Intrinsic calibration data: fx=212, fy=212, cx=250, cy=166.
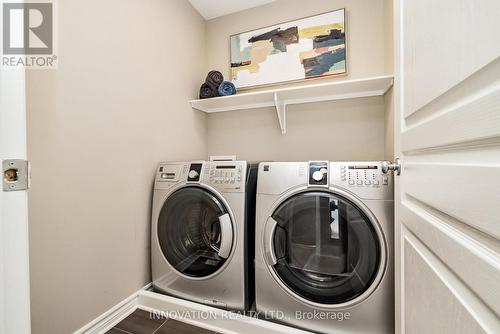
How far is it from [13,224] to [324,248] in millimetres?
1176

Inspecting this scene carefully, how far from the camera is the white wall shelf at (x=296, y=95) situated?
4.78 ft

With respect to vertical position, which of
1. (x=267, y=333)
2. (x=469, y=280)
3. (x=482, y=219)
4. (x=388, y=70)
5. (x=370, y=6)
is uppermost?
(x=370, y=6)

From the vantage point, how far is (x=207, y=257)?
129 cm

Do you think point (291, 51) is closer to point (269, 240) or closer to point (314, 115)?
point (314, 115)

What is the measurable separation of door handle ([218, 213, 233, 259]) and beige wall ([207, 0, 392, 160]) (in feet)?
2.79

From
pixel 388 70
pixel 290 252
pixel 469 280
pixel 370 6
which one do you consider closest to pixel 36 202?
pixel 290 252

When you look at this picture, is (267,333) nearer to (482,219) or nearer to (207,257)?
(207,257)

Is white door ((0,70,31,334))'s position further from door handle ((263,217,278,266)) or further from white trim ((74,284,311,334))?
door handle ((263,217,278,266))

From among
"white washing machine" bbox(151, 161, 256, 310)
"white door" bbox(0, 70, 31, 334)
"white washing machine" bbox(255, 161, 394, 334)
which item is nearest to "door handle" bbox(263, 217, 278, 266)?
"white washing machine" bbox(255, 161, 394, 334)

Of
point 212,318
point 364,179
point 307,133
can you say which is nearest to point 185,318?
point 212,318

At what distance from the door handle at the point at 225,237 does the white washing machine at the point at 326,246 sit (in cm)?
16

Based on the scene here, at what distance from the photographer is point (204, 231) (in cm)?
134

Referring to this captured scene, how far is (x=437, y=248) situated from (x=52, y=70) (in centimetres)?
Result: 153

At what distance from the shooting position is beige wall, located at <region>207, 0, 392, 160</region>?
5.26ft
